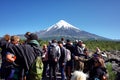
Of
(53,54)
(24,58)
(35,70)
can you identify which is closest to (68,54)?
(53,54)

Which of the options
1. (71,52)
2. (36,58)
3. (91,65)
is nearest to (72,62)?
(71,52)

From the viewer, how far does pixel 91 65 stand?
10258mm

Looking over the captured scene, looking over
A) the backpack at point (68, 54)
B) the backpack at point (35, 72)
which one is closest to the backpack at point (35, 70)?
the backpack at point (35, 72)

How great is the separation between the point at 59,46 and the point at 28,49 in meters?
5.75

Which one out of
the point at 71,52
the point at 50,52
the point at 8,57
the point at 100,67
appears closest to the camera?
the point at 8,57

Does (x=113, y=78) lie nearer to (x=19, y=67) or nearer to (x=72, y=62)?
(x=72, y=62)

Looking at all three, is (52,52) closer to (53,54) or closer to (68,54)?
(53,54)

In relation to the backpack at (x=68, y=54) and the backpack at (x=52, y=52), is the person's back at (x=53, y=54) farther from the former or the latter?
the backpack at (x=68, y=54)

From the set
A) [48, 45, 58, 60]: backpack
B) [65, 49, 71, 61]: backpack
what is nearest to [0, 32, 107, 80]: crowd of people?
[48, 45, 58, 60]: backpack

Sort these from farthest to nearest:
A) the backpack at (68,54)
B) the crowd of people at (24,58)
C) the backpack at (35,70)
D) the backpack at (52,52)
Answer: the backpack at (68,54)
the backpack at (52,52)
the backpack at (35,70)
the crowd of people at (24,58)

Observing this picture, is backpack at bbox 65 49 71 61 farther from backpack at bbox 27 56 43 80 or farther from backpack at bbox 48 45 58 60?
backpack at bbox 27 56 43 80

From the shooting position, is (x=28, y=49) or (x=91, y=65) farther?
(x=91, y=65)

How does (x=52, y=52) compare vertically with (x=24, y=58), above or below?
below

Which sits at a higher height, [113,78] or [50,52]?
[50,52]
